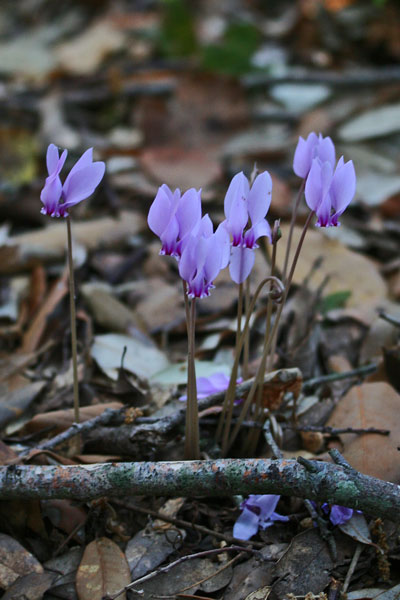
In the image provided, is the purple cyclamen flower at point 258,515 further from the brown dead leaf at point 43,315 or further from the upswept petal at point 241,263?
the brown dead leaf at point 43,315

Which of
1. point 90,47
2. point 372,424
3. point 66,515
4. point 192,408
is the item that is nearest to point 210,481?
point 192,408

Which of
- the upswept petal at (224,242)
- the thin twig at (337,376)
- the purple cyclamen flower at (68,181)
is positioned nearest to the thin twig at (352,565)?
the thin twig at (337,376)

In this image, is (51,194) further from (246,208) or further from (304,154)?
(304,154)

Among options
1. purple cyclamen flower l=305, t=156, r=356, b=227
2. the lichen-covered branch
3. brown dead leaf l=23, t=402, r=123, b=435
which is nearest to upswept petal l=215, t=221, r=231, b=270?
purple cyclamen flower l=305, t=156, r=356, b=227

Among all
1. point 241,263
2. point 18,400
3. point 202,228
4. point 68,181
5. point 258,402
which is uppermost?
point 68,181

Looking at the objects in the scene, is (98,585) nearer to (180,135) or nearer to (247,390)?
(247,390)

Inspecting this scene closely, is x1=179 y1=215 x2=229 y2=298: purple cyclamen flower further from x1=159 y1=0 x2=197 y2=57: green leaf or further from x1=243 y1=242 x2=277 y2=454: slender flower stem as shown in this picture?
x1=159 y1=0 x2=197 y2=57: green leaf

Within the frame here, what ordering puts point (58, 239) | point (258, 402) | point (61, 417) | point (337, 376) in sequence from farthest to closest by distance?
point (58, 239) < point (337, 376) < point (61, 417) < point (258, 402)
